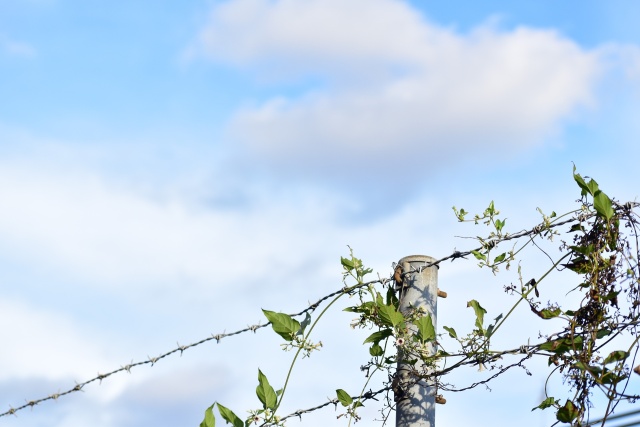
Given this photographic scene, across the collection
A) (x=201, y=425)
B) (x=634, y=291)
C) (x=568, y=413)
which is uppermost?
(x=201, y=425)

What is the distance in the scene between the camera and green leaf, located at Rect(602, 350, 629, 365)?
127 inches

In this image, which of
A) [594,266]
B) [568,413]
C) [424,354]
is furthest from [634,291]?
[424,354]

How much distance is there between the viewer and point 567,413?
3.32 meters

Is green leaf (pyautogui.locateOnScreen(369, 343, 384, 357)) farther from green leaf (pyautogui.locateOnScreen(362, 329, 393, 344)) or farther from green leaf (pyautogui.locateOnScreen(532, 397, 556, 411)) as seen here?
green leaf (pyautogui.locateOnScreen(532, 397, 556, 411))

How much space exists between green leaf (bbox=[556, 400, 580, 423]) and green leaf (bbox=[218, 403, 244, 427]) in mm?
1225

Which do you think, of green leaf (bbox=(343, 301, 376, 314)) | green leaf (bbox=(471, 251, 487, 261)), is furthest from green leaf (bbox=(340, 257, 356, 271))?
green leaf (bbox=(471, 251, 487, 261))

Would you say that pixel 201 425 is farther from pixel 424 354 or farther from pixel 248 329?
pixel 424 354

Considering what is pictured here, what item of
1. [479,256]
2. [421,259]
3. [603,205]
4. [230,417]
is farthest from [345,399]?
[603,205]

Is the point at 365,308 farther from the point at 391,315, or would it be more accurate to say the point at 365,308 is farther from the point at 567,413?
the point at 567,413

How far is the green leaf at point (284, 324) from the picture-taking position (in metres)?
3.81

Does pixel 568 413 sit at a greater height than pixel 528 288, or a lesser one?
lesser

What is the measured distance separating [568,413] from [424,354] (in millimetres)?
550

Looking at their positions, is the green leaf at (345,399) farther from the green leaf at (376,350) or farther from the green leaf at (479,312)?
the green leaf at (479,312)

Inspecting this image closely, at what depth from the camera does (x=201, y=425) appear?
3.90 m
